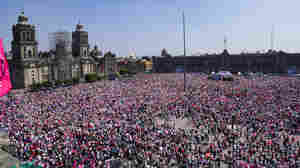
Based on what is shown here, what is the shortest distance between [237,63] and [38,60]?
4871cm

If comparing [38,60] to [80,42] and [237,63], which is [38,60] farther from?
[237,63]

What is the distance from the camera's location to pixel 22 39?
44438mm

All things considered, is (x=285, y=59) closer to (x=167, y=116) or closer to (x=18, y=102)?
(x=167, y=116)

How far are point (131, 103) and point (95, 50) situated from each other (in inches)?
2468

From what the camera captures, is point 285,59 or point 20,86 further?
point 285,59

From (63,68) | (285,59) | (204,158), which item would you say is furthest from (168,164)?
(285,59)

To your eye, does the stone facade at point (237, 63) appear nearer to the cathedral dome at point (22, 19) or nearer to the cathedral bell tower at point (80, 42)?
the cathedral bell tower at point (80, 42)

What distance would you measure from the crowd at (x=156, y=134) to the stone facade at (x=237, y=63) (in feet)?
132

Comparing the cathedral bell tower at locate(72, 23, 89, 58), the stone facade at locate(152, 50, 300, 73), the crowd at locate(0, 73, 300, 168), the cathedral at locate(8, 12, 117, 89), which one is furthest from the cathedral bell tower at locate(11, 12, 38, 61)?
the stone facade at locate(152, 50, 300, 73)

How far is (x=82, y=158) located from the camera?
10.9 meters

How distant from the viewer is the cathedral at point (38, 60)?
1722 inches

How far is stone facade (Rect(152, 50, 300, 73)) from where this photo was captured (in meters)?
57.8

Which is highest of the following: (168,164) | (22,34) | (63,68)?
(22,34)

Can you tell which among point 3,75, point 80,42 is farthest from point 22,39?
point 3,75
